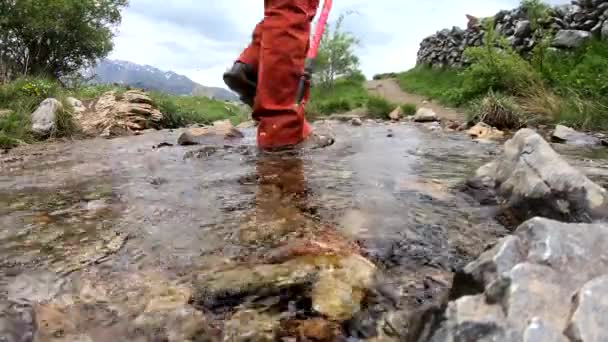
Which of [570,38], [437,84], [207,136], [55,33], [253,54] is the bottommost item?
[207,136]

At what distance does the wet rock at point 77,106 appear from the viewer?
8.00 metres

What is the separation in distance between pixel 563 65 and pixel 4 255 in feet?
30.5

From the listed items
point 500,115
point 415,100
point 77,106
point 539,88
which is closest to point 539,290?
point 500,115

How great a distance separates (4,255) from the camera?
1.53 m

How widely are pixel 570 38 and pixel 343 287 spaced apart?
9779 mm

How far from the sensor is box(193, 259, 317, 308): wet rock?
4.24 ft

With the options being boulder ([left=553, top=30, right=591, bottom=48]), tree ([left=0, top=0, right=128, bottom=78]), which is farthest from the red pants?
tree ([left=0, top=0, right=128, bottom=78])

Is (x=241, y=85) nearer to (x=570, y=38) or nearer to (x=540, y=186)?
(x=540, y=186)

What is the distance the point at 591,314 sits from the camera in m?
0.80

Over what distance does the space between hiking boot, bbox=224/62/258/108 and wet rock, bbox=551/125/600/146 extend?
298 cm

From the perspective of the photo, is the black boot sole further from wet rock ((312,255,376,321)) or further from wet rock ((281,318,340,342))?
wet rock ((281,318,340,342))

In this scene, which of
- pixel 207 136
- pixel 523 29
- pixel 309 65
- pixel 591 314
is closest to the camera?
pixel 591 314

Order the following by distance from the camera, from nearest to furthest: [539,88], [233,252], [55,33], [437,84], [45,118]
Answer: [233,252]
[45,118]
[539,88]
[437,84]
[55,33]

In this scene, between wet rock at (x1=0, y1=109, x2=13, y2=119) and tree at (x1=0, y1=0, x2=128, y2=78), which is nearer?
wet rock at (x1=0, y1=109, x2=13, y2=119)
